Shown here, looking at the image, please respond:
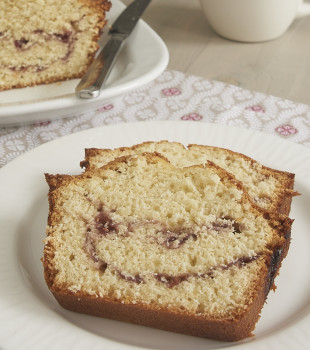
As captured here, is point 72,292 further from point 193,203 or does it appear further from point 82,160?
point 82,160

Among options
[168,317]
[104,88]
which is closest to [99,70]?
[104,88]

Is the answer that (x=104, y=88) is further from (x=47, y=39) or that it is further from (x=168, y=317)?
(x=168, y=317)

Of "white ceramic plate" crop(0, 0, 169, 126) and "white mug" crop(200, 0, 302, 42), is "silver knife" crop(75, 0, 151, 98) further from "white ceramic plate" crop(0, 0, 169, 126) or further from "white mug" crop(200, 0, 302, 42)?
"white mug" crop(200, 0, 302, 42)

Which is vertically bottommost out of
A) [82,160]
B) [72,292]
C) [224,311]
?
[82,160]

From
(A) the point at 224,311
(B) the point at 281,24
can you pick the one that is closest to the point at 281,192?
(A) the point at 224,311

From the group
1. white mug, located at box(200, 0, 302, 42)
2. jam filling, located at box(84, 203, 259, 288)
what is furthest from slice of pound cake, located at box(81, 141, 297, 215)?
white mug, located at box(200, 0, 302, 42)
